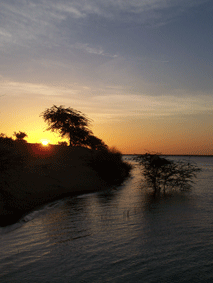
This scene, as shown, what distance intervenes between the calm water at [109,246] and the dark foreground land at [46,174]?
2.68 metres

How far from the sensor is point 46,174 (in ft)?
90.8

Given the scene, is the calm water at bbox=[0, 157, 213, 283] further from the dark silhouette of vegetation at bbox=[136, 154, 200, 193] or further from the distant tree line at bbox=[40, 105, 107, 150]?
the distant tree line at bbox=[40, 105, 107, 150]

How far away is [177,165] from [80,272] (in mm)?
18678

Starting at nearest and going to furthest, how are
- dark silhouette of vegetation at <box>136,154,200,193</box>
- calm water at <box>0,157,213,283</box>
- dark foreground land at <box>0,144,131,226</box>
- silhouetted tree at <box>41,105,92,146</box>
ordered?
1. calm water at <box>0,157,213,283</box>
2. dark foreground land at <box>0,144,131,226</box>
3. dark silhouette of vegetation at <box>136,154,200,193</box>
4. silhouetted tree at <box>41,105,92,146</box>

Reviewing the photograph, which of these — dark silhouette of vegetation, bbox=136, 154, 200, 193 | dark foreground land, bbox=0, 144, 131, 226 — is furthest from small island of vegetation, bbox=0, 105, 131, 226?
dark silhouette of vegetation, bbox=136, 154, 200, 193

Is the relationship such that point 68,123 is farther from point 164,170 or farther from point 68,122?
point 164,170

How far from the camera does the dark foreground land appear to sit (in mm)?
18375

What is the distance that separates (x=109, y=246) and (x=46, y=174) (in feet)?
61.2

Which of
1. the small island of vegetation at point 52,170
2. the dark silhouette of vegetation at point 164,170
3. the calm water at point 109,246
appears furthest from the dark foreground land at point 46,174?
the dark silhouette of vegetation at point 164,170

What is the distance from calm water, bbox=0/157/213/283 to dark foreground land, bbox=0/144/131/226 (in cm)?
268

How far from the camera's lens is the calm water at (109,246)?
7973mm

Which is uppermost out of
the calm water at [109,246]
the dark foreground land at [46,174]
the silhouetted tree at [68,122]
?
the silhouetted tree at [68,122]

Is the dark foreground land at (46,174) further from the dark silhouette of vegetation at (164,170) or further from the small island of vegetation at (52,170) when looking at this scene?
the dark silhouette of vegetation at (164,170)

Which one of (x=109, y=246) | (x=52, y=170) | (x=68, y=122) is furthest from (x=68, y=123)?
(x=109, y=246)
